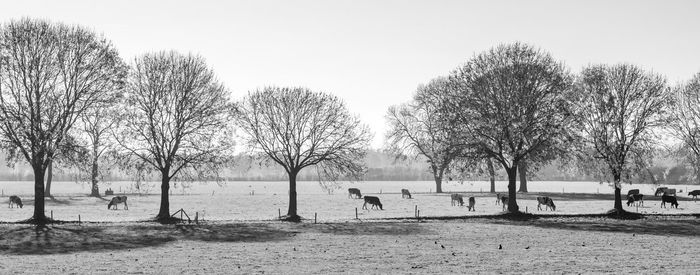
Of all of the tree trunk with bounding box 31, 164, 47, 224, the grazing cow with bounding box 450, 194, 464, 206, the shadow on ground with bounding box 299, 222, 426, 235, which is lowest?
the shadow on ground with bounding box 299, 222, 426, 235

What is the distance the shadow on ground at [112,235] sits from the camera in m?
32.4

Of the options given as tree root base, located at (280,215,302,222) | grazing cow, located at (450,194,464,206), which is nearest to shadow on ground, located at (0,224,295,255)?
tree root base, located at (280,215,302,222)

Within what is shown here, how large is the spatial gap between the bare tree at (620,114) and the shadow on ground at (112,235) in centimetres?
2874

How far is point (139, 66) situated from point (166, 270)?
2734cm

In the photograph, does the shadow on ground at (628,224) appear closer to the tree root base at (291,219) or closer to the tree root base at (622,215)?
the tree root base at (622,215)

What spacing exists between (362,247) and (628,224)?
23.7 metres

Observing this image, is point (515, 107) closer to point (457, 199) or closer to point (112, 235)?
point (457, 199)

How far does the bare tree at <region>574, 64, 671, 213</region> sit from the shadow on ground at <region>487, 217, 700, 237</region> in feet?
16.8

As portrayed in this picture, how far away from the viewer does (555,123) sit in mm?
50156

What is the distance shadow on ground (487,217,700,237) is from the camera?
40.3 m

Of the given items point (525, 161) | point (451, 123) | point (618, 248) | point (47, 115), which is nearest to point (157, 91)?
point (47, 115)

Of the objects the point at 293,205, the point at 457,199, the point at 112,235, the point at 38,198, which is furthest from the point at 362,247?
the point at 457,199

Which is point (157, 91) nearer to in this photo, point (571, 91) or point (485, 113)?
point (485, 113)

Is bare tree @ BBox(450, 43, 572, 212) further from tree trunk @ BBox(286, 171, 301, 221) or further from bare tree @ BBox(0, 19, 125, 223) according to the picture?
bare tree @ BBox(0, 19, 125, 223)
